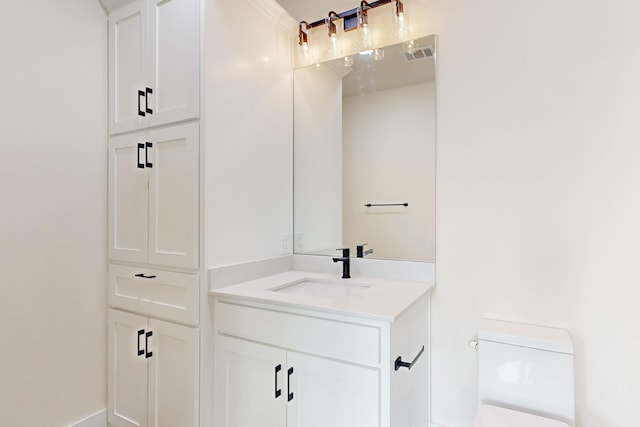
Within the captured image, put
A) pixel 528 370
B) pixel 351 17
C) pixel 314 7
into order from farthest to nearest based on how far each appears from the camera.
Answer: pixel 314 7, pixel 351 17, pixel 528 370

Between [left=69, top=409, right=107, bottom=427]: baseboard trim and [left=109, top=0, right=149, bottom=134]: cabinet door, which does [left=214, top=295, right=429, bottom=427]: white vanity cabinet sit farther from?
[left=109, top=0, right=149, bottom=134]: cabinet door

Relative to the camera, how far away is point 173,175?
1585 mm

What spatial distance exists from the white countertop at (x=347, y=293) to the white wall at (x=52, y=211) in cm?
83

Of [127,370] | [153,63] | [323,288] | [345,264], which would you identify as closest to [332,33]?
[153,63]

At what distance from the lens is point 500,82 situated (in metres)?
1.55

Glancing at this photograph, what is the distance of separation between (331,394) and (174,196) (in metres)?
1.13

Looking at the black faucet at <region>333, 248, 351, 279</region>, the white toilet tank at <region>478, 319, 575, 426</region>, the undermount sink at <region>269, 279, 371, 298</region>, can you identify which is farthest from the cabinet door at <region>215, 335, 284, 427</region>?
the white toilet tank at <region>478, 319, 575, 426</region>

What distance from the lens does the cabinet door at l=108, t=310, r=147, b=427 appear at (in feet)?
5.53

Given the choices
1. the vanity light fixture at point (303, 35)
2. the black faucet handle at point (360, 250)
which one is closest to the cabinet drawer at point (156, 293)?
the black faucet handle at point (360, 250)

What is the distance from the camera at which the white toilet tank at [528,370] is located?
130 centimetres

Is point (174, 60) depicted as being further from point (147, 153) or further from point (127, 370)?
point (127, 370)

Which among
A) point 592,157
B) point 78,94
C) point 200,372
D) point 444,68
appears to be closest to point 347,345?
point 200,372

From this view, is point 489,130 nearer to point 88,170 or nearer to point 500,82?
point 500,82

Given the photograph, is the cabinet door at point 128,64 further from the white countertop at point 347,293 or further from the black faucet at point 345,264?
the black faucet at point 345,264
